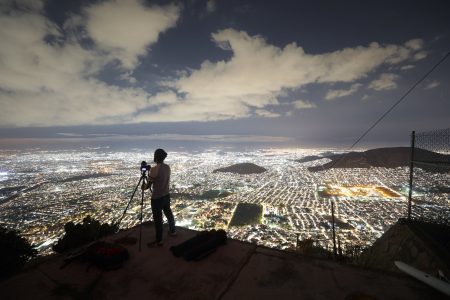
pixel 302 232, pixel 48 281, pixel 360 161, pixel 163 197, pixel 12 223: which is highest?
pixel 163 197

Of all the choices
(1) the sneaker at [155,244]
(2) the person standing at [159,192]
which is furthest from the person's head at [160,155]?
(1) the sneaker at [155,244]

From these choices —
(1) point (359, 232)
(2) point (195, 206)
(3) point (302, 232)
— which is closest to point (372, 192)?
(1) point (359, 232)

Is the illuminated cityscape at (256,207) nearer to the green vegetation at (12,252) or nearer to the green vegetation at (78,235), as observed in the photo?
the green vegetation at (78,235)

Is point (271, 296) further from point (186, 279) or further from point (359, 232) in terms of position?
point (359, 232)

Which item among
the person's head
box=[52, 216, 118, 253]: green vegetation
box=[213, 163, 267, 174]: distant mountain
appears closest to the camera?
the person's head

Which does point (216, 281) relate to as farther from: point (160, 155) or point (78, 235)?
point (78, 235)

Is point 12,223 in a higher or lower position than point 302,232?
lower

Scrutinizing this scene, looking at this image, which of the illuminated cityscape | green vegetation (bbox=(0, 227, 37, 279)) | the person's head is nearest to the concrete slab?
the person's head

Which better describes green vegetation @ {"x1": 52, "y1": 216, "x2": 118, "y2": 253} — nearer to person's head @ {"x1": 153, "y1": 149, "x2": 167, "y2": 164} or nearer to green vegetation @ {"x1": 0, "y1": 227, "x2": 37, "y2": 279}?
green vegetation @ {"x1": 0, "y1": 227, "x2": 37, "y2": 279}
